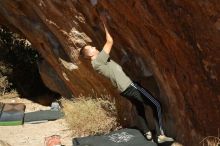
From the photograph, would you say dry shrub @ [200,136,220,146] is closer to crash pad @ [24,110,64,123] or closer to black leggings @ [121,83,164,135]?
black leggings @ [121,83,164,135]

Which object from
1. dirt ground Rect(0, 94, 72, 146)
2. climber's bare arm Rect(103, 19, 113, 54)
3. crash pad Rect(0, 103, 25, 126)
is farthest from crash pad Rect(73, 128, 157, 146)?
crash pad Rect(0, 103, 25, 126)

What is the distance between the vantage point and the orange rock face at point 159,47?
18.1ft

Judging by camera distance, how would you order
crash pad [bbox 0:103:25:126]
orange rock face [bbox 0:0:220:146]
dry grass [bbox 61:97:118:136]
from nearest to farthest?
orange rock face [bbox 0:0:220:146], dry grass [bbox 61:97:118:136], crash pad [bbox 0:103:25:126]

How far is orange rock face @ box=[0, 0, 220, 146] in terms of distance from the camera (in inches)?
217

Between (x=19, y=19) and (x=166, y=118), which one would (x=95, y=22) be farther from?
(x=19, y=19)

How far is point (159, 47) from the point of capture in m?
6.32

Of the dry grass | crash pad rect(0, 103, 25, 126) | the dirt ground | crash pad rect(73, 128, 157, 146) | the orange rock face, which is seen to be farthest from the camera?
crash pad rect(0, 103, 25, 126)

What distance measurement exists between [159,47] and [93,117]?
2165mm

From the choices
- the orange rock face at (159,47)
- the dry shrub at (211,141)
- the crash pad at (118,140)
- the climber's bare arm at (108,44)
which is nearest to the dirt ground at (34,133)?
the orange rock face at (159,47)

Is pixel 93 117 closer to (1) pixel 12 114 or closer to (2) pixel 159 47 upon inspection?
(2) pixel 159 47

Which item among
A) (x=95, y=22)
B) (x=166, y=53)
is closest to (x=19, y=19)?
(x=95, y=22)

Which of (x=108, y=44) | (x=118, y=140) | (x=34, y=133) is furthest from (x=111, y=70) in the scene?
(x=34, y=133)

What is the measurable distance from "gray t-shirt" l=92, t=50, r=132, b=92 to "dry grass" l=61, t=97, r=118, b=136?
1.50 meters

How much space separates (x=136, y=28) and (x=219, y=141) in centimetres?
196
